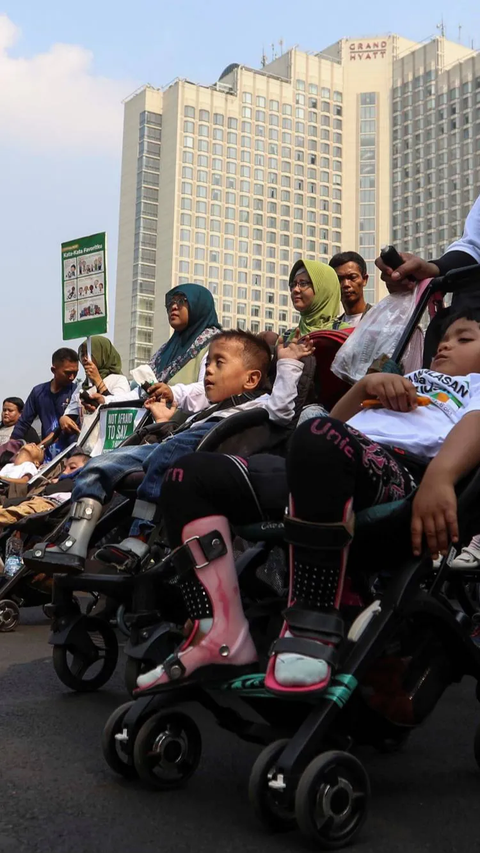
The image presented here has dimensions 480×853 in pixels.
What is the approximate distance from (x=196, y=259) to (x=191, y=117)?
17378 millimetres

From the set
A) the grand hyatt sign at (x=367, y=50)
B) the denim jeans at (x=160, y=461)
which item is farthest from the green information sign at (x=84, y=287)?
the grand hyatt sign at (x=367, y=50)

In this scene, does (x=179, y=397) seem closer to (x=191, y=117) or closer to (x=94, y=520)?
(x=94, y=520)

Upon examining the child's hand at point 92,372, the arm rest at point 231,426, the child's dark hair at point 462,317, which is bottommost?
the arm rest at point 231,426

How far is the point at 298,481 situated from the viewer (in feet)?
5.90

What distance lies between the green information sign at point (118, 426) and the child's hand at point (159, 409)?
1.57 ft

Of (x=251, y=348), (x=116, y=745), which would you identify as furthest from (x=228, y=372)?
(x=116, y=745)

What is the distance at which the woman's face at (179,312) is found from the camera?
16.6 ft

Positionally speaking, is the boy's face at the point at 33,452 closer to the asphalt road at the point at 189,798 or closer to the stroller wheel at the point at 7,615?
the stroller wheel at the point at 7,615

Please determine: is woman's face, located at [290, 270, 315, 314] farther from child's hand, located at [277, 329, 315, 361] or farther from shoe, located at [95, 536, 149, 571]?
shoe, located at [95, 536, 149, 571]

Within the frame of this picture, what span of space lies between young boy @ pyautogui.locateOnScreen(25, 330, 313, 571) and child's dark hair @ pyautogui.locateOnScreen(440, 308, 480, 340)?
0.56m

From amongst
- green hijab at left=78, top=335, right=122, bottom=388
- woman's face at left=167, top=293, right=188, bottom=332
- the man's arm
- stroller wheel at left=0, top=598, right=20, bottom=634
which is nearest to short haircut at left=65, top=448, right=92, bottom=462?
woman's face at left=167, top=293, right=188, bottom=332

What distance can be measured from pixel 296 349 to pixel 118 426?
1.85 metres

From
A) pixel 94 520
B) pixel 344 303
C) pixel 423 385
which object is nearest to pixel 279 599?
pixel 423 385

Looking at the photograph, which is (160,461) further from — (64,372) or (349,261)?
(64,372)
